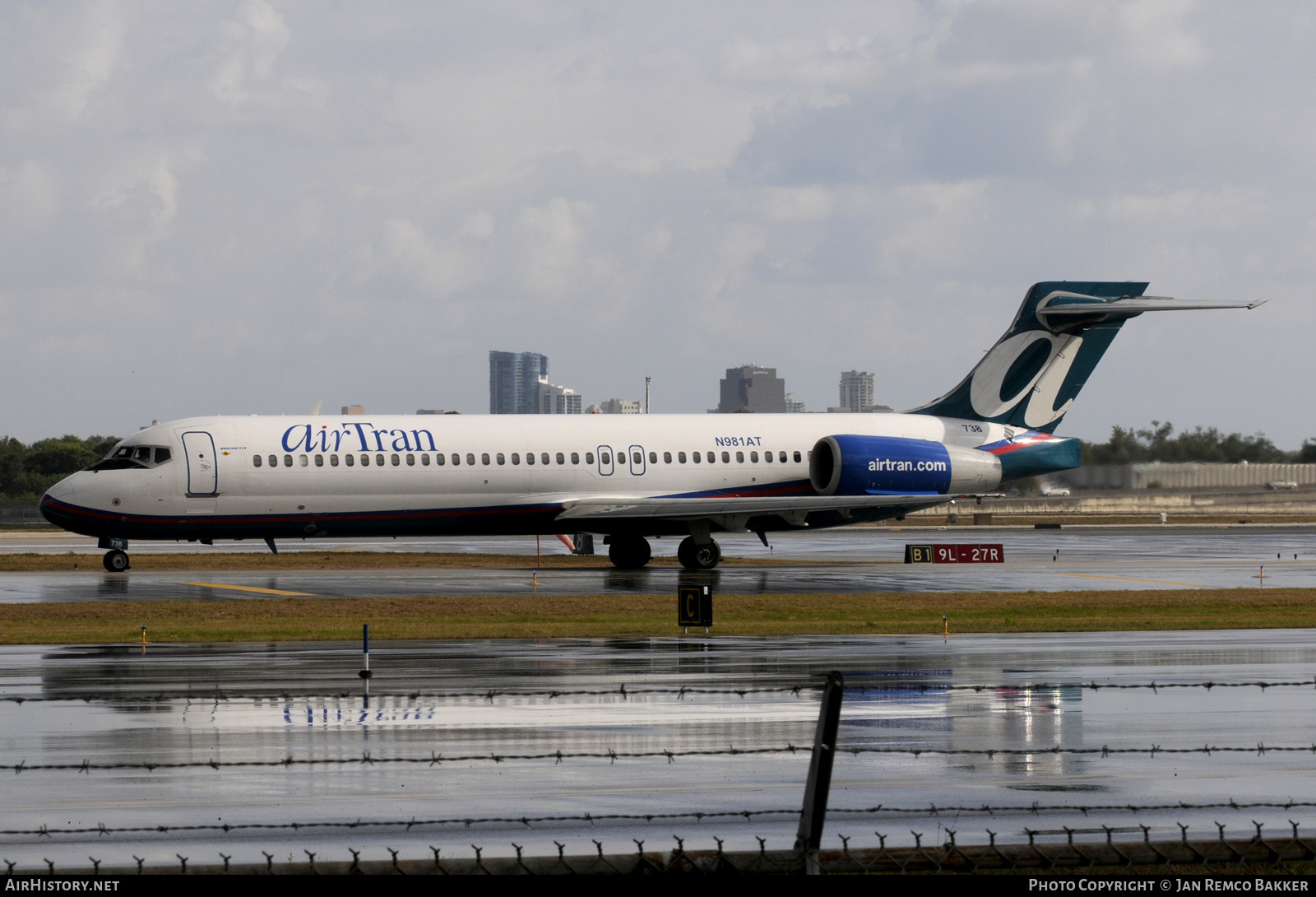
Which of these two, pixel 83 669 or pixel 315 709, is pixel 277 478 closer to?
pixel 83 669

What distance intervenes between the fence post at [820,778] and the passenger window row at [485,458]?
97.1 ft

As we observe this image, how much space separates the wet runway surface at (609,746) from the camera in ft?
33.1

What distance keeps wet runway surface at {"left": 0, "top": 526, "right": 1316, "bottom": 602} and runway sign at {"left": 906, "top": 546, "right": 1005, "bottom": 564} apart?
2.17 feet

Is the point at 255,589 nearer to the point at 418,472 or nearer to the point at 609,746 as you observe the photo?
the point at 418,472

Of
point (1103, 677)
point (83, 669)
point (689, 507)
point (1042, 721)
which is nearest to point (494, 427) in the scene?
point (689, 507)

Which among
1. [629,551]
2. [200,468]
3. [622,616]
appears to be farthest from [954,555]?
[200,468]

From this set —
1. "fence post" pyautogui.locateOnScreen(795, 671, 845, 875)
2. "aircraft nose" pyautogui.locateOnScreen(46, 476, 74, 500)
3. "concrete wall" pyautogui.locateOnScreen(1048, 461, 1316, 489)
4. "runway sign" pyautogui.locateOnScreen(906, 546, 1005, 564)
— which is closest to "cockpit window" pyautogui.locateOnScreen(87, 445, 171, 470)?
"aircraft nose" pyautogui.locateOnScreen(46, 476, 74, 500)

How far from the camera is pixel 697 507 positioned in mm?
37375

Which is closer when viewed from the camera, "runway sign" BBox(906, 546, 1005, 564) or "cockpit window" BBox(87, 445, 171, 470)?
"cockpit window" BBox(87, 445, 171, 470)

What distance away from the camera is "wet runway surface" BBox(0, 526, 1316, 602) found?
31750 millimetres

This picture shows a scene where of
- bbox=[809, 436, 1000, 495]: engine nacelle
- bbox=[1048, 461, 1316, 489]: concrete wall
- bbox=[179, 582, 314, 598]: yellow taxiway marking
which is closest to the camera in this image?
bbox=[179, 582, 314, 598]: yellow taxiway marking

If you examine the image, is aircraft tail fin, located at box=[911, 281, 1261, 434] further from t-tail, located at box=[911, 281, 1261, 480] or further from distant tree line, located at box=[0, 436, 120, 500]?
distant tree line, located at box=[0, 436, 120, 500]

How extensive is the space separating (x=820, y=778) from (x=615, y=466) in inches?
1233

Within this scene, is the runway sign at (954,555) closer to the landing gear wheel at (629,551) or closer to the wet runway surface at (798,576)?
the wet runway surface at (798,576)
